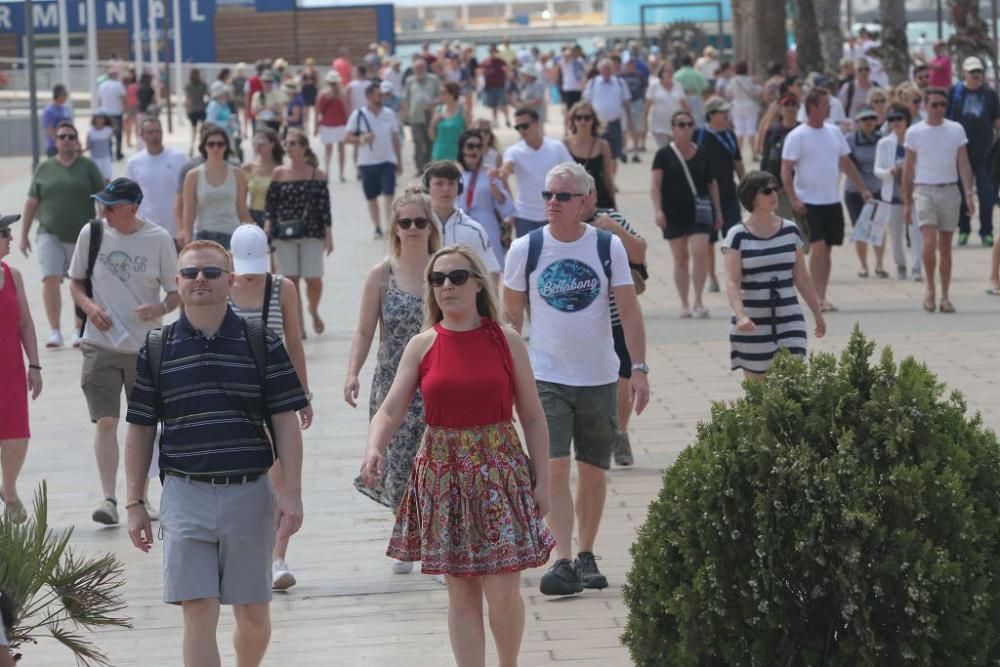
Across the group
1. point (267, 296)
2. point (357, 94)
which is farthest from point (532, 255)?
point (357, 94)

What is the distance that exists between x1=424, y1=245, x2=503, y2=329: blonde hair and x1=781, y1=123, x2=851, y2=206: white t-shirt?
908 cm

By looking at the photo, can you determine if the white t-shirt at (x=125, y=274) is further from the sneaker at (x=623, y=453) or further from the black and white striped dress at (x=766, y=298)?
the black and white striped dress at (x=766, y=298)

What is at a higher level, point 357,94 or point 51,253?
point 357,94

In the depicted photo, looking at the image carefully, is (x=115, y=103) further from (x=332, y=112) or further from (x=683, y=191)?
(x=683, y=191)

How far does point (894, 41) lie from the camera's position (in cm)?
3030

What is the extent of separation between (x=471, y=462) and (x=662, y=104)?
75.4ft

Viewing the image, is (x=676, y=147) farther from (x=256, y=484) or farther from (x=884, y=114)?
(x=256, y=484)

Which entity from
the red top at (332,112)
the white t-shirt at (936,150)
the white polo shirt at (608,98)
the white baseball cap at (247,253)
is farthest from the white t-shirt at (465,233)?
the red top at (332,112)

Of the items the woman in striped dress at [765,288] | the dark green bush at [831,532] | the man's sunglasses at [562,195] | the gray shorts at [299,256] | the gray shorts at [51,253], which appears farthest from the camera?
the gray shorts at [299,256]

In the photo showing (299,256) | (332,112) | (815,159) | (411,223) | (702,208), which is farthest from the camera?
(332,112)

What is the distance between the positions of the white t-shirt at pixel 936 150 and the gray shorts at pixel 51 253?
6.76 metres

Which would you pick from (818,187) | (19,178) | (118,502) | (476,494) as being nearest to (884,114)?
(818,187)

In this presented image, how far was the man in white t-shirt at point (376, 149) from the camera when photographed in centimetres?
2112

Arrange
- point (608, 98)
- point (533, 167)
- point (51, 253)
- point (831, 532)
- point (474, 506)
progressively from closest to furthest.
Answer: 1. point (831, 532)
2. point (474, 506)
3. point (533, 167)
4. point (51, 253)
5. point (608, 98)
